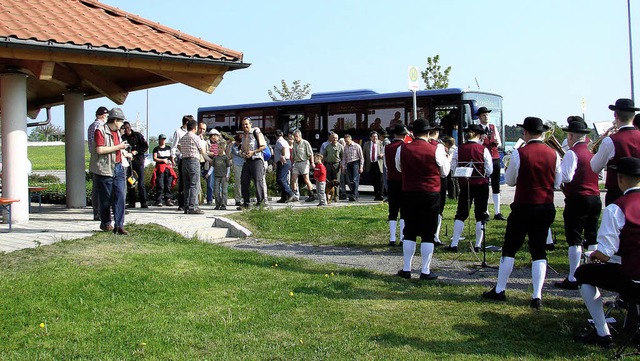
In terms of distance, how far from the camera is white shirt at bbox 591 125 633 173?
7070 mm

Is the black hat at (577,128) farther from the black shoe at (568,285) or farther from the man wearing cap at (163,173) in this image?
the man wearing cap at (163,173)

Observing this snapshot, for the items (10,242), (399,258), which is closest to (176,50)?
(10,242)

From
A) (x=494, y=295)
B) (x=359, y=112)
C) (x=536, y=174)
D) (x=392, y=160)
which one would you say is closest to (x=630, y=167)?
(x=536, y=174)

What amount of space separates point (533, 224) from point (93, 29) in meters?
7.92

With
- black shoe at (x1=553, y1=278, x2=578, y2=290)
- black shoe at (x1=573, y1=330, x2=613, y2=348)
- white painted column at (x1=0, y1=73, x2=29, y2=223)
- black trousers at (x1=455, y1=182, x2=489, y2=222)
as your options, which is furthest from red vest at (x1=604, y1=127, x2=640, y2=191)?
white painted column at (x1=0, y1=73, x2=29, y2=223)

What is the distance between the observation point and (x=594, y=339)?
5410 mm

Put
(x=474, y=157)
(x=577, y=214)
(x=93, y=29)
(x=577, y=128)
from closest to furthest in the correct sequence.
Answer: (x=577, y=214), (x=577, y=128), (x=474, y=157), (x=93, y=29)

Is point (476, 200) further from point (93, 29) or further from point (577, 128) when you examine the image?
point (93, 29)

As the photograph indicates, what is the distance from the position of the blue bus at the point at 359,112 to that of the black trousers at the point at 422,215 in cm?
1317

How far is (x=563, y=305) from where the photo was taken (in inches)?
262

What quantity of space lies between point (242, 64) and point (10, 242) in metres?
4.87

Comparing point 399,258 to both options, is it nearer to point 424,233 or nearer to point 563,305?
point 424,233

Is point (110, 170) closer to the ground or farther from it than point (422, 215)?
farther from it

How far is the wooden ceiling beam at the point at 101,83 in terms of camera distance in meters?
13.5
